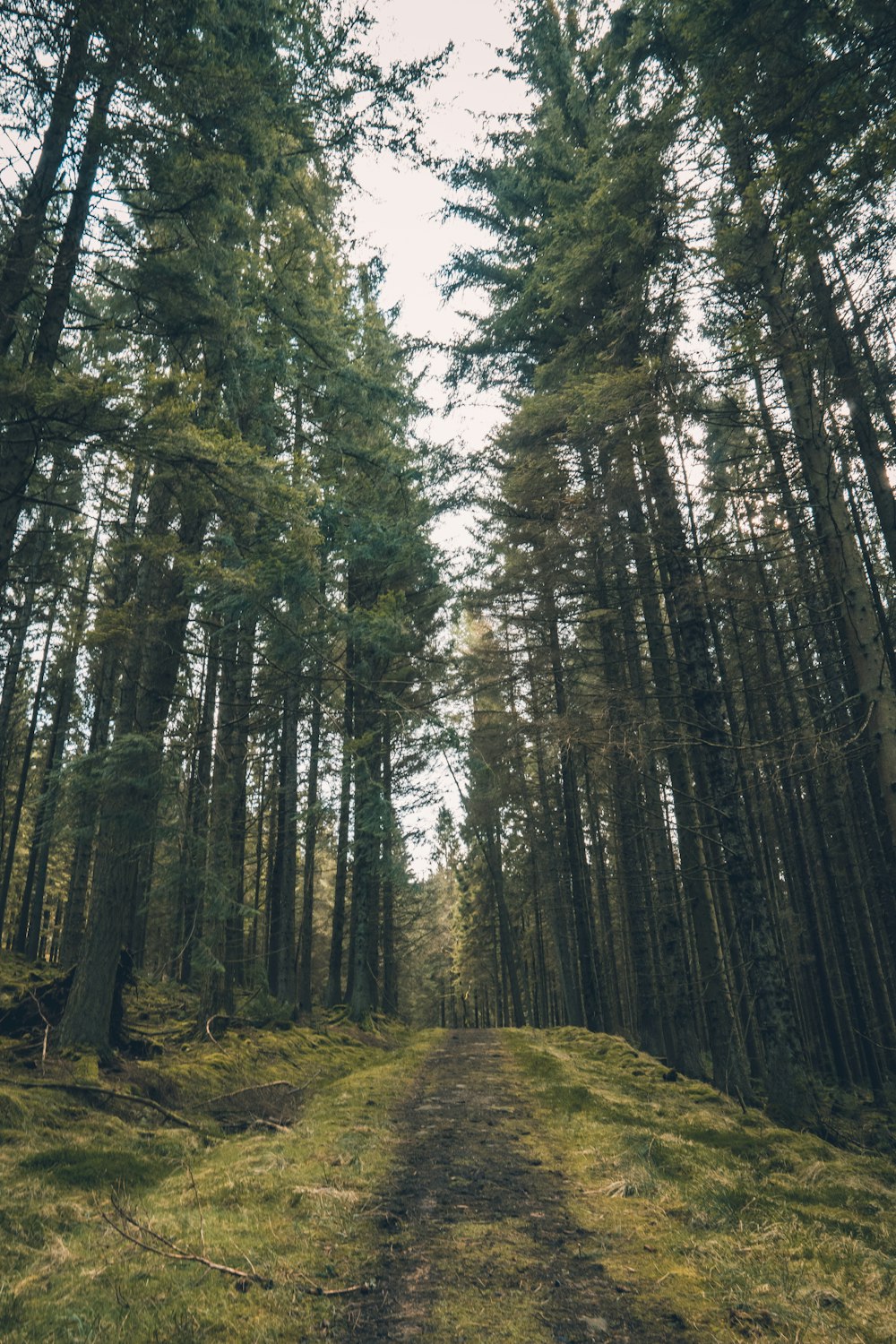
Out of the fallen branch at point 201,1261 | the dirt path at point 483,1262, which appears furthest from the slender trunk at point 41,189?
the dirt path at point 483,1262

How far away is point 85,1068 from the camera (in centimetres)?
745

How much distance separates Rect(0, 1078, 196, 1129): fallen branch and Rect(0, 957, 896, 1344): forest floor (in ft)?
0.10

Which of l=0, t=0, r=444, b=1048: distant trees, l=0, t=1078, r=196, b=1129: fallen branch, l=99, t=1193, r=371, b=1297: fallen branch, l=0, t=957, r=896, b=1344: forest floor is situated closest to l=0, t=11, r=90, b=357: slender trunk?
l=0, t=0, r=444, b=1048: distant trees

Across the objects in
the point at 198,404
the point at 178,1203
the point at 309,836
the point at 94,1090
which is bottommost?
the point at 178,1203

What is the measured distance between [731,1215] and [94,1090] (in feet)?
19.8

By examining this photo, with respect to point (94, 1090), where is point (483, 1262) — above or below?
below

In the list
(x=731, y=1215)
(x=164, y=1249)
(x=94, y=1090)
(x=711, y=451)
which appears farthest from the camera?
(x=711, y=451)

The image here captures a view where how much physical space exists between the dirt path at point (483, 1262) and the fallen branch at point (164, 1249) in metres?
0.56

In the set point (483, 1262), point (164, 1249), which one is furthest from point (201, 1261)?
point (483, 1262)

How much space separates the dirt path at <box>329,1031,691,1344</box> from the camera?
2984 millimetres

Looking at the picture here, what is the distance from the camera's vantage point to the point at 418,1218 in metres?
4.43

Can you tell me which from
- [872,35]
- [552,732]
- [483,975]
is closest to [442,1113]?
[552,732]

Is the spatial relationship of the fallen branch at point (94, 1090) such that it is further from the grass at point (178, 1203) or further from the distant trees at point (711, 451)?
the distant trees at point (711, 451)

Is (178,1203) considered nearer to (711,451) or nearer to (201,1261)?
(201,1261)
